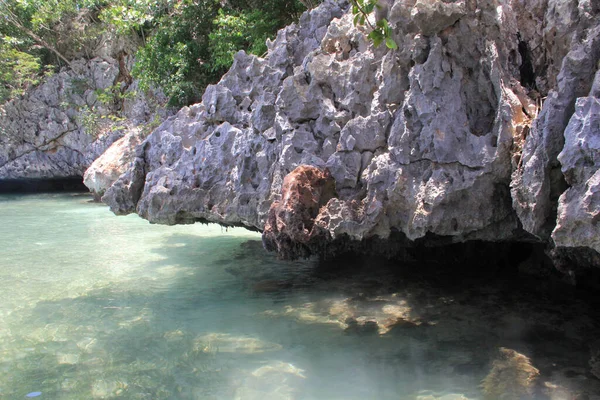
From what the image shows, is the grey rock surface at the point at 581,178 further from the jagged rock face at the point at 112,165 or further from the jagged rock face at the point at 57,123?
the jagged rock face at the point at 57,123

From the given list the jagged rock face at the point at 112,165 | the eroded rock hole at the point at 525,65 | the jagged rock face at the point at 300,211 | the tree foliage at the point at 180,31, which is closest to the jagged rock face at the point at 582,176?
the eroded rock hole at the point at 525,65

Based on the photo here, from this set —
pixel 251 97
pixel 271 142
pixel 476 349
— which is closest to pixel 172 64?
pixel 251 97

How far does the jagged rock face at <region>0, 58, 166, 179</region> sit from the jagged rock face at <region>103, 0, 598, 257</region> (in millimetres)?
15985

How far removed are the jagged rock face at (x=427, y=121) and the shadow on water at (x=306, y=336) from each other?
1.07 m

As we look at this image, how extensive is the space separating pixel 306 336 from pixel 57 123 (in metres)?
21.4

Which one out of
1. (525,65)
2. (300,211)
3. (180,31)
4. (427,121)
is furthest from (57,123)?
(525,65)

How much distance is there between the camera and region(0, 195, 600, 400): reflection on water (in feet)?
15.8

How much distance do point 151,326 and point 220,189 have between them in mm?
2578

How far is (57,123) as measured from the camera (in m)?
22.8

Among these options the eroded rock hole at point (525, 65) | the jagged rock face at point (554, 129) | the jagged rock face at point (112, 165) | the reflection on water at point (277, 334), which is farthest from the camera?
the jagged rock face at point (112, 165)

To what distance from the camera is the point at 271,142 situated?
7.32m

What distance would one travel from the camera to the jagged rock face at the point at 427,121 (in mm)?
4812

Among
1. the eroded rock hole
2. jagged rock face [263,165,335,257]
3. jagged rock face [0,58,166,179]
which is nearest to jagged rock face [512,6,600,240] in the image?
the eroded rock hole

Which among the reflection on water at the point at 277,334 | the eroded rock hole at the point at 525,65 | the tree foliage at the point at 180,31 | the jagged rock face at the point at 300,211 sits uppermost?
the tree foliage at the point at 180,31
